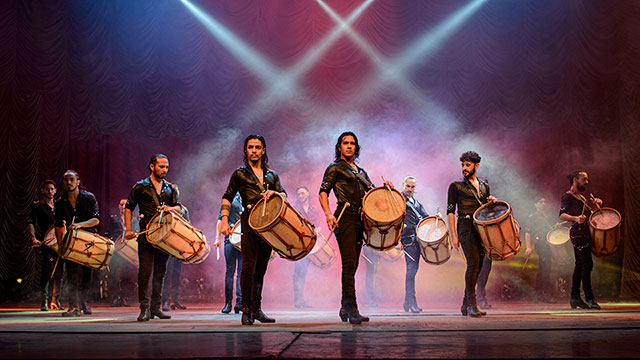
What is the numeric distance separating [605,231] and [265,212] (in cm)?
453

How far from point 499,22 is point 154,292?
8.79 m

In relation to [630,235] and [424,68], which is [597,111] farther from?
[424,68]

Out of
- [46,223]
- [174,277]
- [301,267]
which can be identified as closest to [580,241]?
[301,267]

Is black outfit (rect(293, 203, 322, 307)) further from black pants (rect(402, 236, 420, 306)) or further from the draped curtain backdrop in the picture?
the draped curtain backdrop

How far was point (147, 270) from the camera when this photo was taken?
5.48 meters

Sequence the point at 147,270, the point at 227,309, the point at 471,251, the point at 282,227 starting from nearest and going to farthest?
1. the point at 282,227
2. the point at 147,270
3. the point at 471,251
4. the point at 227,309

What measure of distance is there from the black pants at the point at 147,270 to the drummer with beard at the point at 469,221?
3040 mm

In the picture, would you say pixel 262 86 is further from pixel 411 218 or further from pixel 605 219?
pixel 605 219

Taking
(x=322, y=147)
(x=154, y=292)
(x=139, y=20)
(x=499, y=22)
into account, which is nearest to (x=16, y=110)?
(x=139, y=20)

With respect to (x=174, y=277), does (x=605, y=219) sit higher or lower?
higher

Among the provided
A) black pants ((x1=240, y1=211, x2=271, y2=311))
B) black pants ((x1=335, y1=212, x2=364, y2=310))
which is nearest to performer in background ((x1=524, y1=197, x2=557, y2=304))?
black pants ((x1=335, y1=212, x2=364, y2=310))

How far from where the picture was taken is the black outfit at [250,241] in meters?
4.68

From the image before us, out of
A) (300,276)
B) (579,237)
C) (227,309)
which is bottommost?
(227,309)

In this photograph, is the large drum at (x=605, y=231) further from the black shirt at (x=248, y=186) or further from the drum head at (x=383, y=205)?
the black shirt at (x=248, y=186)
